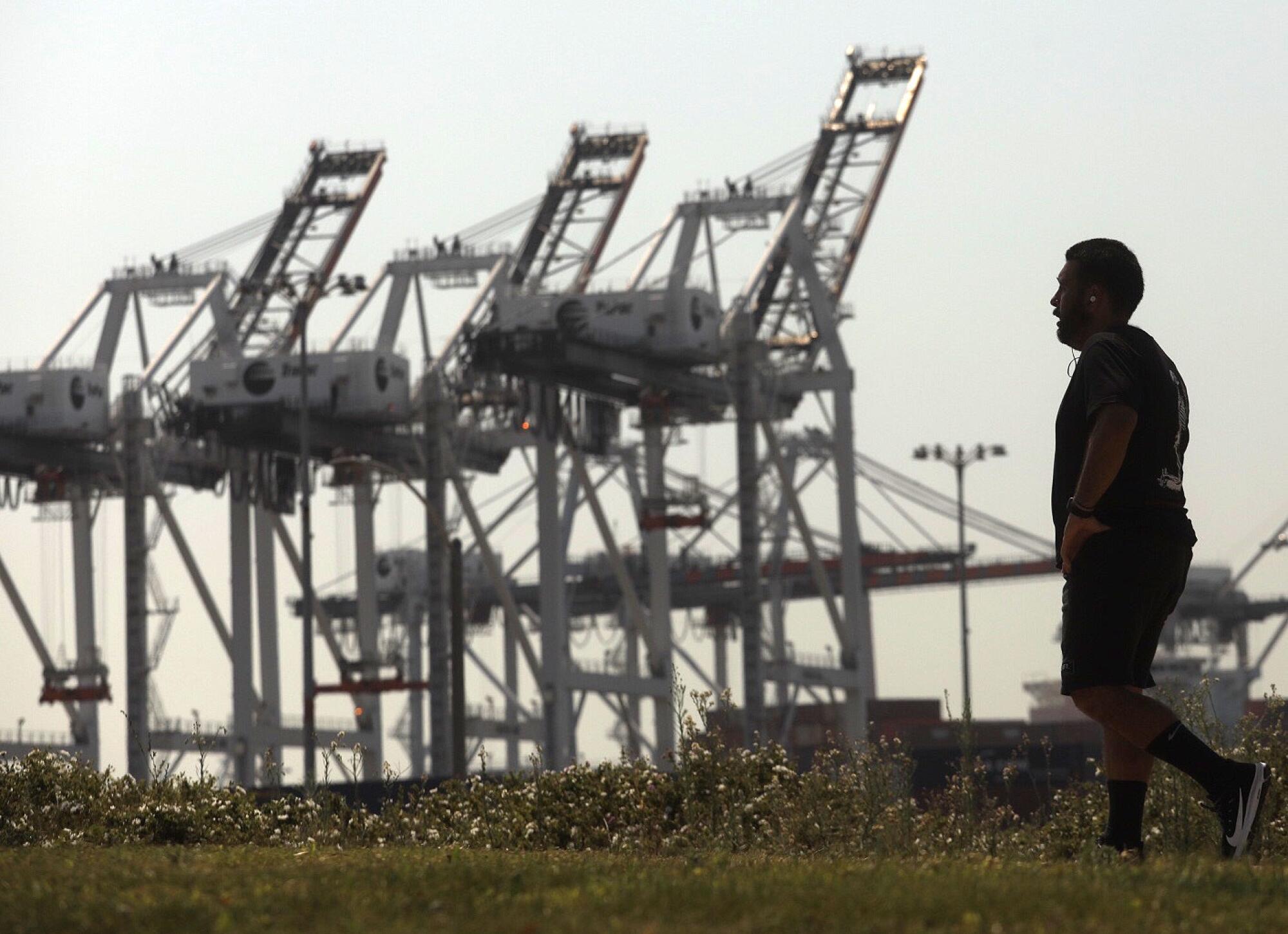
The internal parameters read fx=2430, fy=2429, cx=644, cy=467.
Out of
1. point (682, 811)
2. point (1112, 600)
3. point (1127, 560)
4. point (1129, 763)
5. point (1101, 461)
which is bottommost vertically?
point (682, 811)

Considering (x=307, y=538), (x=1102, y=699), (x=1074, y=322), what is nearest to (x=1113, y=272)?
(x=1074, y=322)

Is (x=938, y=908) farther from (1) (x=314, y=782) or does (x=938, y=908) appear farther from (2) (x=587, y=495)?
(2) (x=587, y=495)

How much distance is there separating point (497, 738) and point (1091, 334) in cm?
7679

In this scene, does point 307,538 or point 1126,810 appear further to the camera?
point 307,538

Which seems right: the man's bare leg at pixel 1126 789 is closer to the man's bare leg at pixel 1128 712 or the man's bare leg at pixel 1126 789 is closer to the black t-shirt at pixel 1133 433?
the man's bare leg at pixel 1128 712

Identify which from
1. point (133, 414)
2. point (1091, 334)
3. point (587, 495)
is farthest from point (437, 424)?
point (1091, 334)

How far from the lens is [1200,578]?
130 metres

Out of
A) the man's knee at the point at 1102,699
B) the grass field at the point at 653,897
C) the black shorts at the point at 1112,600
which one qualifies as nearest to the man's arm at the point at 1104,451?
the black shorts at the point at 1112,600

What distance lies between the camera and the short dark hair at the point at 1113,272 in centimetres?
952

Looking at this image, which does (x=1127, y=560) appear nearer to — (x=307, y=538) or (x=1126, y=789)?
(x=1126, y=789)

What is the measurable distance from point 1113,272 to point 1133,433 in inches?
29.7

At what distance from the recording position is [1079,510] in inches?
353

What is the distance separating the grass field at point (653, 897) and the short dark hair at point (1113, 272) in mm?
2202

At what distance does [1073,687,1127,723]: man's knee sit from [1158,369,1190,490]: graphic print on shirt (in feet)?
2.62
